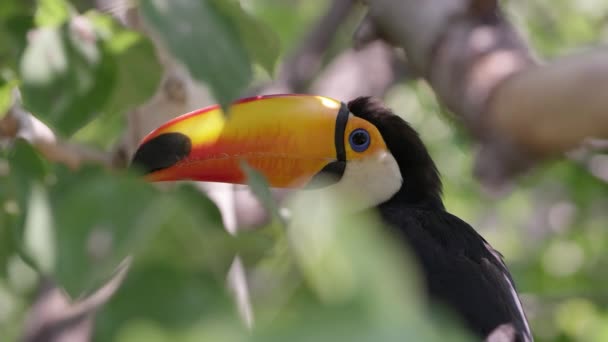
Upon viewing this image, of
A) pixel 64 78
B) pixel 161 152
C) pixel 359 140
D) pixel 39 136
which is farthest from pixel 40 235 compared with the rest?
pixel 359 140

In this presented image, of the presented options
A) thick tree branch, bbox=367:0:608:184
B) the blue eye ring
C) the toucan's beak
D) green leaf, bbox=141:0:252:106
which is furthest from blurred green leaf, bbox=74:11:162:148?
the blue eye ring

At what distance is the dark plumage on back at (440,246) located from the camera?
2551 mm

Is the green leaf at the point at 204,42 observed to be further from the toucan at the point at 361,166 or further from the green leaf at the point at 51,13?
the toucan at the point at 361,166

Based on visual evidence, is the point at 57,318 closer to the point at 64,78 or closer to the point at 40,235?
the point at 64,78

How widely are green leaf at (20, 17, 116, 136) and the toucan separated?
797mm

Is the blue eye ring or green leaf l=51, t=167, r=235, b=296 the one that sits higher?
green leaf l=51, t=167, r=235, b=296

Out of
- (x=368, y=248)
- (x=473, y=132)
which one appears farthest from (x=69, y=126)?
(x=473, y=132)

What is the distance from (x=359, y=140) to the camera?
10.2ft

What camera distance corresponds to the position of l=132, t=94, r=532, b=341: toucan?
2.45 meters

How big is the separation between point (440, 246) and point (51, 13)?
61.9 inches

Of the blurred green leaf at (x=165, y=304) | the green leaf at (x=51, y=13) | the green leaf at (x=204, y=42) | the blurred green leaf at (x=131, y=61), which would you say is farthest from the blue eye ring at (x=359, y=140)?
the blurred green leaf at (x=165, y=304)

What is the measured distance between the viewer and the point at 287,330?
0.68 metres

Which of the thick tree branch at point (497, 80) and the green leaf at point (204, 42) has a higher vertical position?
the green leaf at point (204, 42)

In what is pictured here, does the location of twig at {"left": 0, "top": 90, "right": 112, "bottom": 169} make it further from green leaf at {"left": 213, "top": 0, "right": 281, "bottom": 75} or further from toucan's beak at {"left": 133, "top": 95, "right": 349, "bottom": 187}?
green leaf at {"left": 213, "top": 0, "right": 281, "bottom": 75}
